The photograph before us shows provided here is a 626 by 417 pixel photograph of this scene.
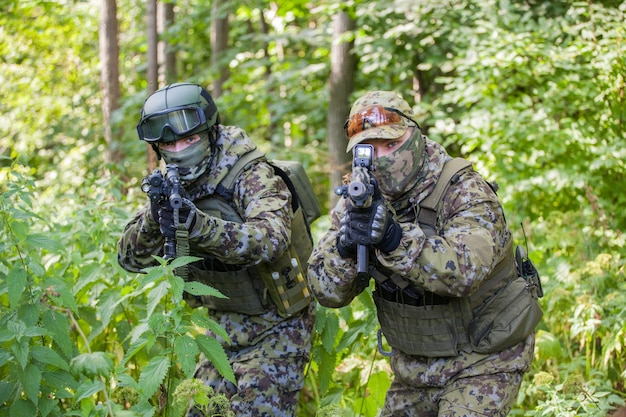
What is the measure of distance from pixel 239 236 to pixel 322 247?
1.58ft

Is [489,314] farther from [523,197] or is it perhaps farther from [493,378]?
[523,197]

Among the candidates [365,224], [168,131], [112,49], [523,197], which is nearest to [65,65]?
[112,49]

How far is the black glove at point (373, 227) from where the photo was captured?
9.45ft

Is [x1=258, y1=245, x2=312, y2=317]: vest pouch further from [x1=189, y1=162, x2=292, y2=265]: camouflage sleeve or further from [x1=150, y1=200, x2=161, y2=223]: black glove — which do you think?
[x1=150, y1=200, x2=161, y2=223]: black glove

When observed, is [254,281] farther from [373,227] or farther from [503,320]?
[503,320]

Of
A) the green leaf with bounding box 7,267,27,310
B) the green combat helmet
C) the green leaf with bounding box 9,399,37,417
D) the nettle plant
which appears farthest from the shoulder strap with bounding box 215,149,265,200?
the green leaf with bounding box 9,399,37,417

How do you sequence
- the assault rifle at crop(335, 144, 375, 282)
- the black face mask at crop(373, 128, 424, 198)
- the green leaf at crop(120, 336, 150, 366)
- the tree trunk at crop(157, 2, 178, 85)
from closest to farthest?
1. the assault rifle at crop(335, 144, 375, 282)
2. the green leaf at crop(120, 336, 150, 366)
3. the black face mask at crop(373, 128, 424, 198)
4. the tree trunk at crop(157, 2, 178, 85)

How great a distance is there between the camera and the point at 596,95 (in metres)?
7.38

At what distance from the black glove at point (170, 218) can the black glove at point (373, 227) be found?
0.91 m

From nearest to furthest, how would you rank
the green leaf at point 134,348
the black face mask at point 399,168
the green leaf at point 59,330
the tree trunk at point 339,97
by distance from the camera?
1. the green leaf at point 134,348
2. the black face mask at point 399,168
3. the green leaf at point 59,330
4. the tree trunk at point 339,97

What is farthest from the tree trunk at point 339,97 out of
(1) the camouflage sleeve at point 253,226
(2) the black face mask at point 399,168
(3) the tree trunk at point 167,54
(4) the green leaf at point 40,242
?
(2) the black face mask at point 399,168

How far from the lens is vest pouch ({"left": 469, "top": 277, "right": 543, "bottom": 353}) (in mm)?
3219

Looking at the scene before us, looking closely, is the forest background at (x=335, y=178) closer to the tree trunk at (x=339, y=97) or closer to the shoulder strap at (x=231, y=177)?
the tree trunk at (x=339, y=97)

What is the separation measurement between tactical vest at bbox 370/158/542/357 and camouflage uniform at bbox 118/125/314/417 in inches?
27.1
